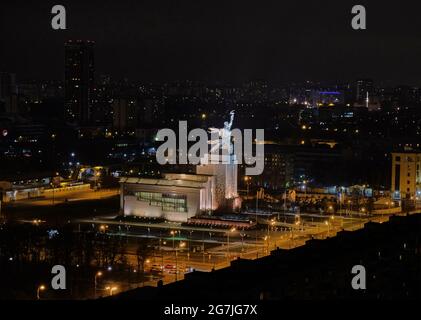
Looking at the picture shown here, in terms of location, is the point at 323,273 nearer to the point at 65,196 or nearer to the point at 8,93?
the point at 65,196

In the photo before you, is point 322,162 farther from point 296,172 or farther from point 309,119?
point 309,119

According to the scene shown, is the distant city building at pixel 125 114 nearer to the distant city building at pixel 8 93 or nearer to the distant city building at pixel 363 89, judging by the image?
the distant city building at pixel 8 93

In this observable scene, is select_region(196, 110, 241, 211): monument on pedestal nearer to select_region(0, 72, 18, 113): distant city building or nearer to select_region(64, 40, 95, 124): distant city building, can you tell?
select_region(0, 72, 18, 113): distant city building

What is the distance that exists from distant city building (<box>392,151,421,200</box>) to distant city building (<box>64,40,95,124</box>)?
23404 millimetres

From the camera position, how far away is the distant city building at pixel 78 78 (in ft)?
125

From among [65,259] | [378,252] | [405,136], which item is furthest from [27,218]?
[405,136]

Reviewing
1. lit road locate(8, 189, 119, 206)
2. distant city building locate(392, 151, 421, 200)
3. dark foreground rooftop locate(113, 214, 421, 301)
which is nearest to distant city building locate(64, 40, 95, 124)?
lit road locate(8, 189, 119, 206)

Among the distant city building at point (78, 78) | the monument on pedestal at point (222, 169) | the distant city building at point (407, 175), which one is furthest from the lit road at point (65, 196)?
the distant city building at point (78, 78)

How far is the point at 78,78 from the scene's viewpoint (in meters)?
38.3

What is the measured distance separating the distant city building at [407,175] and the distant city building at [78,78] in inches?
921

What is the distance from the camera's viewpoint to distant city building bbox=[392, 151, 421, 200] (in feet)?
53.5

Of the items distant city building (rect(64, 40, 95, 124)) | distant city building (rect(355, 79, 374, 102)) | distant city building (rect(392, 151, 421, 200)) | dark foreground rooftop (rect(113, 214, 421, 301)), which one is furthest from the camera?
distant city building (rect(355, 79, 374, 102))

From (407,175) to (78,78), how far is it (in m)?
24.6

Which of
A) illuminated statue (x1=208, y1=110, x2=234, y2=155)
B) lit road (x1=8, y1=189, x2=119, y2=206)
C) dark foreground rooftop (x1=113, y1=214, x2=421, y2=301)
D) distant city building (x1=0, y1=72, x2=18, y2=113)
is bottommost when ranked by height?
lit road (x1=8, y1=189, x2=119, y2=206)
